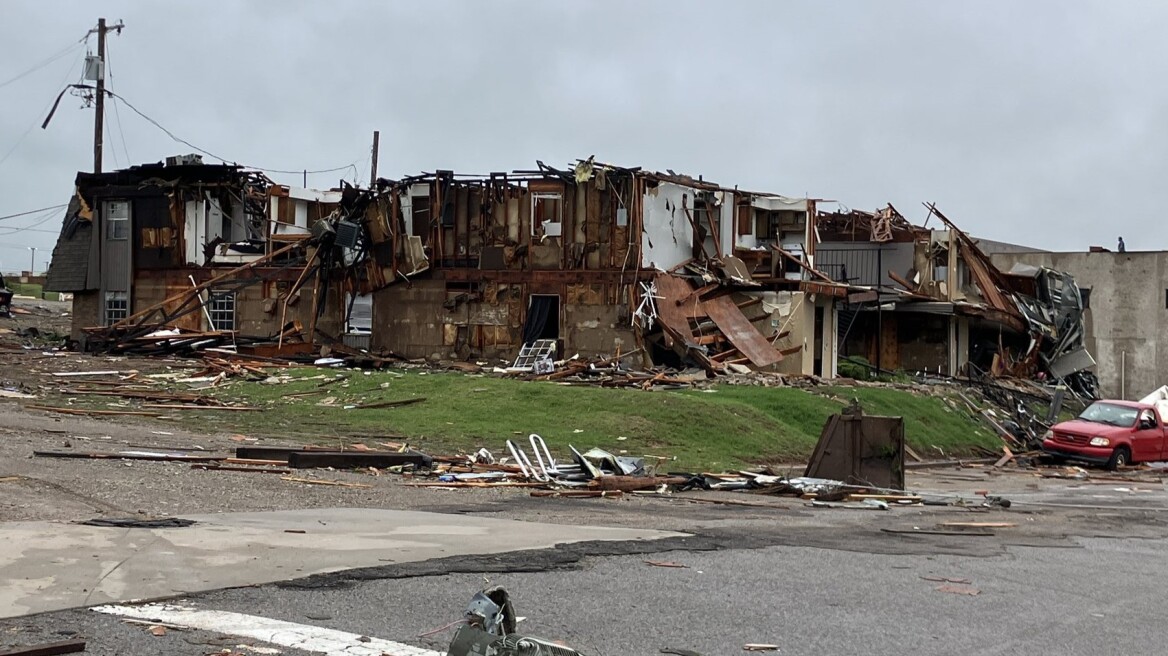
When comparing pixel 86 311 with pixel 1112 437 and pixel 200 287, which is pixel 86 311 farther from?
pixel 1112 437

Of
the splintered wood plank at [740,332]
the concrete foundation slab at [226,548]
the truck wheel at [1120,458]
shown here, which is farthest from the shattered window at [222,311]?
the concrete foundation slab at [226,548]

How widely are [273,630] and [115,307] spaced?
40554 millimetres

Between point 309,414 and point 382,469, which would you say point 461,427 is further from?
point 382,469

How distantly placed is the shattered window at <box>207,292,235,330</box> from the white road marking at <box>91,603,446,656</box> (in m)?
36.5

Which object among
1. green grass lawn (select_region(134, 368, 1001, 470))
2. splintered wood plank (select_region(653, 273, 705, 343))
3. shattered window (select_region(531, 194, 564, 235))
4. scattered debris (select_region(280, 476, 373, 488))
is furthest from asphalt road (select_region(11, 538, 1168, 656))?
shattered window (select_region(531, 194, 564, 235))

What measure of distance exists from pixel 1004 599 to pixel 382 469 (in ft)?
35.8

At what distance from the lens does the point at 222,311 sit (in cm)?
4362

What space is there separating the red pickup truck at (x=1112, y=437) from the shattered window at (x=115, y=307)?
29792mm

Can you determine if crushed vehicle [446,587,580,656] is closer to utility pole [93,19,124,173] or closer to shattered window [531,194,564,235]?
shattered window [531,194,564,235]

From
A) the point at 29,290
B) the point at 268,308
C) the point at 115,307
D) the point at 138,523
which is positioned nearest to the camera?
the point at 138,523

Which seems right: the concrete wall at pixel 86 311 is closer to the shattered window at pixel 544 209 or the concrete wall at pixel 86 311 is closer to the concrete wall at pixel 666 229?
the shattered window at pixel 544 209

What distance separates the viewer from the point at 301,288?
42.6 meters

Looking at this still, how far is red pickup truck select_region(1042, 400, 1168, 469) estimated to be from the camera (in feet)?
100

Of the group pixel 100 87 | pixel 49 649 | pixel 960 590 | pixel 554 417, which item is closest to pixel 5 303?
pixel 100 87
